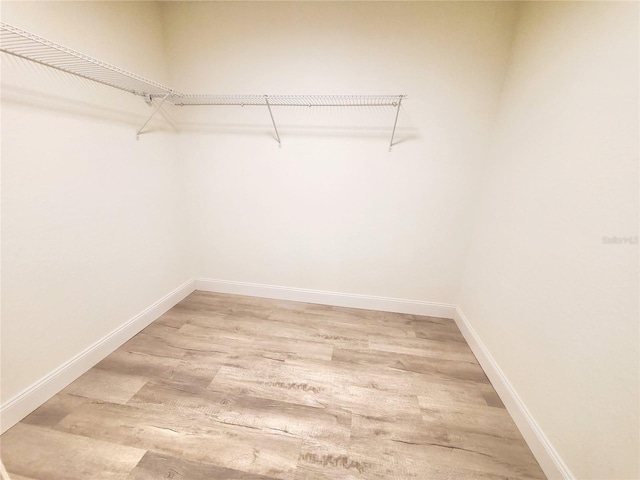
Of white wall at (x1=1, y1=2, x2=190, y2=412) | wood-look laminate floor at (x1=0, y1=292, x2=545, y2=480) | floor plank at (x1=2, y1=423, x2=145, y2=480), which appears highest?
white wall at (x1=1, y1=2, x2=190, y2=412)

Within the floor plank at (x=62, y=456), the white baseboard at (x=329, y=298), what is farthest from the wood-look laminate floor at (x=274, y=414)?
the white baseboard at (x=329, y=298)

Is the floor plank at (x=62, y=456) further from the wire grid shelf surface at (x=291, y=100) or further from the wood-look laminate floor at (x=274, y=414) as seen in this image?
the wire grid shelf surface at (x=291, y=100)

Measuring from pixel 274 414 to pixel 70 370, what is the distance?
123cm

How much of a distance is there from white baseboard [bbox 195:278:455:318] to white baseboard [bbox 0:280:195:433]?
52cm

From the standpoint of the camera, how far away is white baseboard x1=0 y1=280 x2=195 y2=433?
121cm

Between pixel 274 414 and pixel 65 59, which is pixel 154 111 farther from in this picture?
pixel 274 414

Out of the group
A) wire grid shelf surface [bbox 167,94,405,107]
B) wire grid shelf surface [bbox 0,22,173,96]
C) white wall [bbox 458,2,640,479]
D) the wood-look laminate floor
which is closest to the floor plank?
the wood-look laminate floor

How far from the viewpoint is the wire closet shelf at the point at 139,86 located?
3.55 feet

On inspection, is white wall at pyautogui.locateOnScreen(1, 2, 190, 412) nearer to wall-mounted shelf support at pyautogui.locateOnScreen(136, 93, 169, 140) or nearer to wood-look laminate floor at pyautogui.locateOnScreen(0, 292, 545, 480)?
wall-mounted shelf support at pyautogui.locateOnScreen(136, 93, 169, 140)

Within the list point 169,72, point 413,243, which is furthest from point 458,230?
point 169,72

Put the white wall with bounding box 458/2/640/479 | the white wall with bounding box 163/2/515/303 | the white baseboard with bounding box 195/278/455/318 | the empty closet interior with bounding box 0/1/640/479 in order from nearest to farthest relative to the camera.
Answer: the white wall with bounding box 458/2/640/479
the empty closet interior with bounding box 0/1/640/479
the white wall with bounding box 163/2/515/303
the white baseboard with bounding box 195/278/455/318

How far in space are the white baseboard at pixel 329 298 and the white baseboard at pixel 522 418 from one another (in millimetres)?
402

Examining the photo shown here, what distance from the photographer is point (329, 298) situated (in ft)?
7.73

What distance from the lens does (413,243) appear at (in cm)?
210
